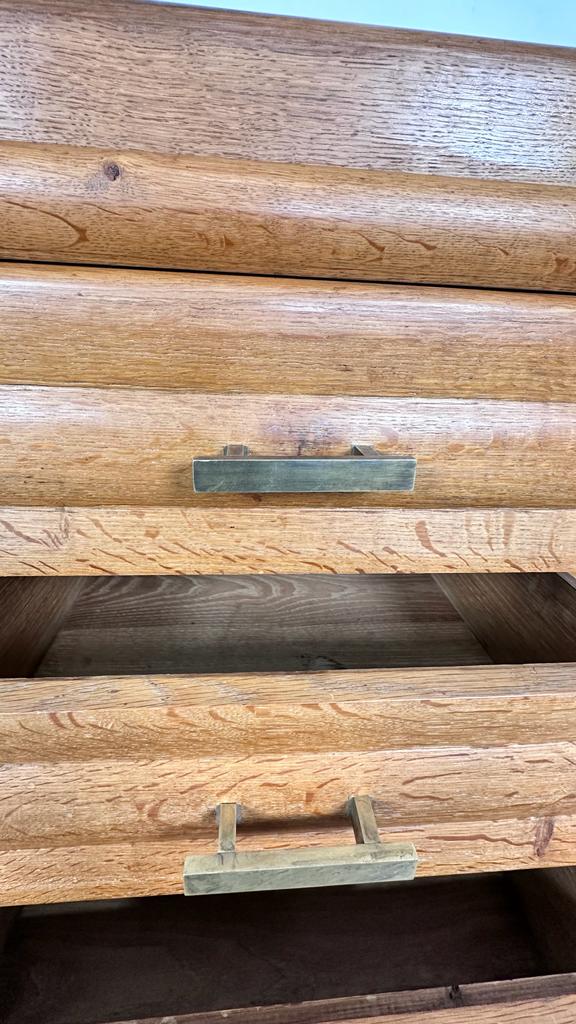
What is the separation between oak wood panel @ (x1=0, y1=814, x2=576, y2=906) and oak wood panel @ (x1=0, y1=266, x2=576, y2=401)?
324 mm

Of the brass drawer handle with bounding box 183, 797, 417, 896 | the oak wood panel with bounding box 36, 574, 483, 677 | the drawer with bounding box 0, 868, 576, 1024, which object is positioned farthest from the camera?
the oak wood panel with bounding box 36, 574, 483, 677

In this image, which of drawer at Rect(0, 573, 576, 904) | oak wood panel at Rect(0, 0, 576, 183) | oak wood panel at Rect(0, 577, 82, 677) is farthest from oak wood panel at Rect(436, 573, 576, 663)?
oak wood panel at Rect(0, 577, 82, 677)

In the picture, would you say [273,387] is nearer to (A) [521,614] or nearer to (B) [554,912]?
(A) [521,614]

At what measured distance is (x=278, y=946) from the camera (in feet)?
2.04

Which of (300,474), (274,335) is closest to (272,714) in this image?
(300,474)

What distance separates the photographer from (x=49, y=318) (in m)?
0.39

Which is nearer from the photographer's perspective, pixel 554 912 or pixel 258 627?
pixel 554 912

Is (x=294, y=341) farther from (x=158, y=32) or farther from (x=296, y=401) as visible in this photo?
(x=158, y=32)

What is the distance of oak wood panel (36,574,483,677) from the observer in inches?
26.9

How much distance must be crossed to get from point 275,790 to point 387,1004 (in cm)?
18

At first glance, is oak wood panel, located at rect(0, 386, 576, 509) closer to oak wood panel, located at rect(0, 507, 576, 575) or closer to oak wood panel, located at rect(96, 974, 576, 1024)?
oak wood panel, located at rect(0, 507, 576, 575)

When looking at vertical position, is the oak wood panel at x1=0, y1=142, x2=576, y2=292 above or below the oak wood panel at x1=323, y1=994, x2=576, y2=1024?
above

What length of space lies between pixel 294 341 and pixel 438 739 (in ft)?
1.00

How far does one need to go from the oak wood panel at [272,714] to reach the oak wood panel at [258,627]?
280mm
